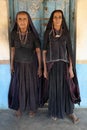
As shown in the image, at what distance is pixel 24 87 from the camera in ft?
10.7

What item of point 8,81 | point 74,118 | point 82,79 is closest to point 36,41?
point 8,81

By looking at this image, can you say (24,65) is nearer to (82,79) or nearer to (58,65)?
(58,65)

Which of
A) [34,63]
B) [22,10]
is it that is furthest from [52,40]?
[22,10]

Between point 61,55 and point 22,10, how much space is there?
2.80 ft

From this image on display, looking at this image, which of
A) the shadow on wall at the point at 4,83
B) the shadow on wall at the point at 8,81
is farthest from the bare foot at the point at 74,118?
the shadow on wall at the point at 4,83

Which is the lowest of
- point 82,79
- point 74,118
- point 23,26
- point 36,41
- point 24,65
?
point 74,118

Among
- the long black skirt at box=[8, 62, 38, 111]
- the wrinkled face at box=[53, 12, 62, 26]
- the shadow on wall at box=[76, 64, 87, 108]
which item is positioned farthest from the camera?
the shadow on wall at box=[76, 64, 87, 108]

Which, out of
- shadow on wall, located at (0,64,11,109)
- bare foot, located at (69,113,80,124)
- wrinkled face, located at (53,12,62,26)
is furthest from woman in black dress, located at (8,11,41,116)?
bare foot, located at (69,113,80,124)

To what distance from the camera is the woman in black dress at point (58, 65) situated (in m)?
3.03

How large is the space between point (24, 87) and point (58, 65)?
57cm

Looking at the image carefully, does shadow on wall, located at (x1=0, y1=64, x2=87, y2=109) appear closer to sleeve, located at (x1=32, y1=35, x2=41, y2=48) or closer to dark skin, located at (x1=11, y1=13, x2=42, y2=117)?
dark skin, located at (x1=11, y1=13, x2=42, y2=117)

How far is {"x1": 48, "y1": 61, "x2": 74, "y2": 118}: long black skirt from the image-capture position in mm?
3105

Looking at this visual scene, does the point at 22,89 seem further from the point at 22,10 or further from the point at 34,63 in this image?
the point at 22,10

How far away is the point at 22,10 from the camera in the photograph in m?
3.29
